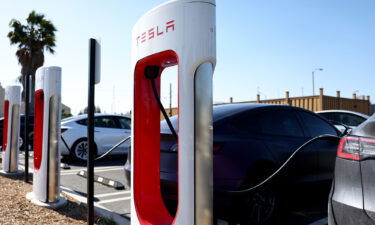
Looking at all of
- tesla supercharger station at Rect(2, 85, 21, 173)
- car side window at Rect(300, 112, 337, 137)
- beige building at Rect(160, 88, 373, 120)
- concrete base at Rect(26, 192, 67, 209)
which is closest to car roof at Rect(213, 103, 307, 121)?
car side window at Rect(300, 112, 337, 137)

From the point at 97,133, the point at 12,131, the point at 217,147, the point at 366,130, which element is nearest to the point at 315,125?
the point at 217,147

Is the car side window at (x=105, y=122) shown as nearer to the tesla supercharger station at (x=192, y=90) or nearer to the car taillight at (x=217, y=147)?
the car taillight at (x=217, y=147)

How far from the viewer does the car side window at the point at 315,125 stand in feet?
15.2

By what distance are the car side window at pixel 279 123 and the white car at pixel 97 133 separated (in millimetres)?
5847

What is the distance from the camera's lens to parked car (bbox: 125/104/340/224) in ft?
10.5

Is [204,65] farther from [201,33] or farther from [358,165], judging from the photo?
[358,165]

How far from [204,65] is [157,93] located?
0.71 metres

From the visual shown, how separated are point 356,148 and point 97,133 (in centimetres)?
809

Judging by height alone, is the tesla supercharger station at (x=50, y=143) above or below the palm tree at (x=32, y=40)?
below

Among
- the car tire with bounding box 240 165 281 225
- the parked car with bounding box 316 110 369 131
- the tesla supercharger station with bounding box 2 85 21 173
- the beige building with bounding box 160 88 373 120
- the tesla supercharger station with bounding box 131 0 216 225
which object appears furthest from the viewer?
the beige building with bounding box 160 88 373 120

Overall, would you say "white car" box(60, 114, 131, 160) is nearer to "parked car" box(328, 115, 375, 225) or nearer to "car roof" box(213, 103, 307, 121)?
"car roof" box(213, 103, 307, 121)

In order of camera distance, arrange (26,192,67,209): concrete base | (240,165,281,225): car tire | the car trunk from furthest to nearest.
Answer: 1. (26,192,67,209): concrete base
2. (240,165,281,225): car tire
3. the car trunk

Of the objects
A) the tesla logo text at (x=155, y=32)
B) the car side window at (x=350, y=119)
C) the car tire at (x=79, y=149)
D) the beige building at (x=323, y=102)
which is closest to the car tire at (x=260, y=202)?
the tesla logo text at (x=155, y=32)

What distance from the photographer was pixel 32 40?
22.8m
